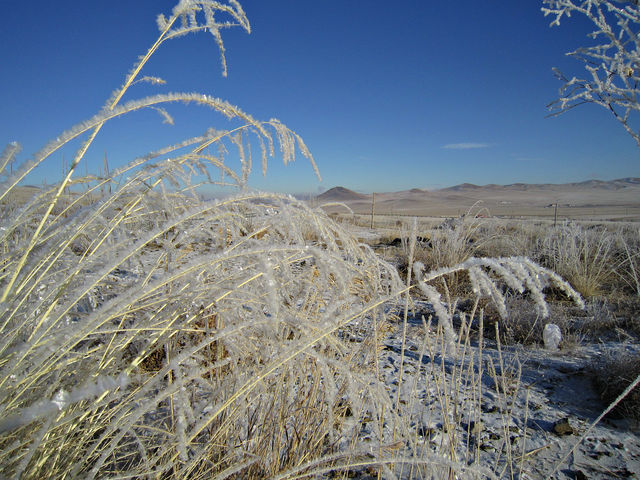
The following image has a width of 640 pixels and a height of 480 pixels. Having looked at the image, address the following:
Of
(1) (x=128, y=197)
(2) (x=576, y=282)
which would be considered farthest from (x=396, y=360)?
(2) (x=576, y=282)

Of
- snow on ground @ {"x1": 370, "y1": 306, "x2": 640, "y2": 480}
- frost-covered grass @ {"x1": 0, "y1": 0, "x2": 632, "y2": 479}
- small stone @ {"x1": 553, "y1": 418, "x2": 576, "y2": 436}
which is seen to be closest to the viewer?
frost-covered grass @ {"x1": 0, "y1": 0, "x2": 632, "y2": 479}

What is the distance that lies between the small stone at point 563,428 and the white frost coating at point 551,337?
1053 mm

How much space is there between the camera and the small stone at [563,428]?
1.58 metres

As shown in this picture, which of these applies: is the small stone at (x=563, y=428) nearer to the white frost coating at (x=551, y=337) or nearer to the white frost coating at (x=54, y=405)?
the white frost coating at (x=551, y=337)

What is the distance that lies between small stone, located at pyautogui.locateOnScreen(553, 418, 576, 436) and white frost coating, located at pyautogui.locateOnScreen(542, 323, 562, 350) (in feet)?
3.46

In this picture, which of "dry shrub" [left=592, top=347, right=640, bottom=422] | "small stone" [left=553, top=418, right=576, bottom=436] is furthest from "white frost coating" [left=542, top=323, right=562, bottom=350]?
"small stone" [left=553, top=418, right=576, bottom=436]

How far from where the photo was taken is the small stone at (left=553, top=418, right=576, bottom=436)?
1.58 m

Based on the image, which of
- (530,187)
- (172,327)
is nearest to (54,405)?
(172,327)

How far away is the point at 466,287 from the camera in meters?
4.04

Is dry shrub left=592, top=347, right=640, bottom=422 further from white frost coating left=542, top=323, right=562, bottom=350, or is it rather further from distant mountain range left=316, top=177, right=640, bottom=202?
distant mountain range left=316, top=177, right=640, bottom=202

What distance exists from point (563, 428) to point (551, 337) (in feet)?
3.73

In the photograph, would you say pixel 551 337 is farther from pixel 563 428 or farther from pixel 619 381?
pixel 563 428

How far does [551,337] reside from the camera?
2.55 metres

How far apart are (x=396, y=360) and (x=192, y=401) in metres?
1.40
